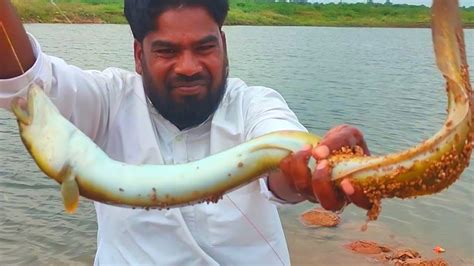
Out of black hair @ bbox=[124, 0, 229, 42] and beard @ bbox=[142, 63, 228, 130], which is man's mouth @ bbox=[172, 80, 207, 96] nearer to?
beard @ bbox=[142, 63, 228, 130]

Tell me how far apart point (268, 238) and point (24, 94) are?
126 centimetres

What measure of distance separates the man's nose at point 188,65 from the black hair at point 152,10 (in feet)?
0.79

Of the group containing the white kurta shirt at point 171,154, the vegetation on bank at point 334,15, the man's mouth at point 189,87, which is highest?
the man's mouth at point 189,87

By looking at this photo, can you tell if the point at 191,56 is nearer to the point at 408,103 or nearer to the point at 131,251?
the point at 131,251

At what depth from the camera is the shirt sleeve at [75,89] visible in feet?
8.40

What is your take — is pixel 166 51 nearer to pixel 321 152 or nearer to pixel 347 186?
pixel 321 152

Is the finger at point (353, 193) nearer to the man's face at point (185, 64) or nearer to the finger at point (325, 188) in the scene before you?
the finger at point (325, 188)

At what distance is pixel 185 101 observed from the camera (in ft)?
Result: 9.61

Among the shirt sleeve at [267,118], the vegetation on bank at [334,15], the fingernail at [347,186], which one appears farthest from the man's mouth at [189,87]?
the vegetation on bank at [334,15]

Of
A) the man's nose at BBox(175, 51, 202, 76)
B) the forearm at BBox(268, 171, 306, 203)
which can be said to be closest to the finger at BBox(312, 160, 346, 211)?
the forearm at BBox(268, 171, 306, 203)

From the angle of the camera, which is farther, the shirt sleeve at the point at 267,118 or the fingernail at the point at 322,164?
the shirt sleeve at the point at 267,118

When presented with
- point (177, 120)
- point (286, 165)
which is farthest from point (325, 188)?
point (177, 120)

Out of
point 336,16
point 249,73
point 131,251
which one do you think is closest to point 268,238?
point 131,251

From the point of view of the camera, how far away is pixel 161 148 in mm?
3061
